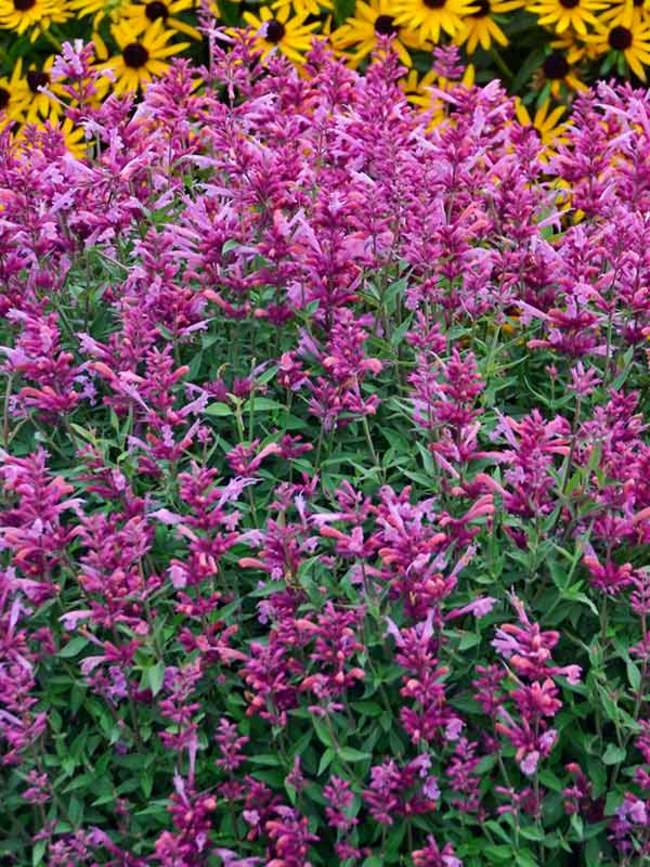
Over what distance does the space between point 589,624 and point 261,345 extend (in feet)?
3.17

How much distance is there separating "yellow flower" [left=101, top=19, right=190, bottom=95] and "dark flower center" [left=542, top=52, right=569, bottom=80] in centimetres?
146

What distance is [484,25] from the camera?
5.87 m

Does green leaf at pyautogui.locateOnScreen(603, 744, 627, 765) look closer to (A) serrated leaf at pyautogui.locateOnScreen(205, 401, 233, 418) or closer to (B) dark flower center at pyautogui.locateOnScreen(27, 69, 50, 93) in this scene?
(A) serrated leaf at pyautogui.locateOnScreen(205, 401, 233, 418)

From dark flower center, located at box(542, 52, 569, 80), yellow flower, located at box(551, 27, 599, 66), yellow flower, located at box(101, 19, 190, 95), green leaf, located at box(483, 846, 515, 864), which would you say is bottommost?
yellow flower, located at box(101, 19, 190, 95)

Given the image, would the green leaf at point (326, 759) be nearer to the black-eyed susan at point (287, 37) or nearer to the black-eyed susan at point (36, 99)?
the black-eyed susan at point (287, 37)

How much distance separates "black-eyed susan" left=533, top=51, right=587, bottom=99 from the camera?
19.4 ft

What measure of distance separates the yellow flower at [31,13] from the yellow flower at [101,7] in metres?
0.07

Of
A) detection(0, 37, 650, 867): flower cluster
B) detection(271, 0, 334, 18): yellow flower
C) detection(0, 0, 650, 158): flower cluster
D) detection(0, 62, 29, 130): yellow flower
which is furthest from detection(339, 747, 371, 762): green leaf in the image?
detection(0, 62, 29, 130): yellow flower

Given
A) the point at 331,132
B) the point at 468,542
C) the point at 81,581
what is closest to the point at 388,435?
the point at 468,542

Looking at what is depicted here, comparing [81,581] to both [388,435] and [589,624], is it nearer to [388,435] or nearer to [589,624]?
[388,435]

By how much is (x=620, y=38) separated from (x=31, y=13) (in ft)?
7.63

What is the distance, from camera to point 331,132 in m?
3.52

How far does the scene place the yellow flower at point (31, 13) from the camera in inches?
229

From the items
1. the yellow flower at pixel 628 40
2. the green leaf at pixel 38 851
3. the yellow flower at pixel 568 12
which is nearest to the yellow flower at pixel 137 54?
the yellow flower at pixel 568 12
